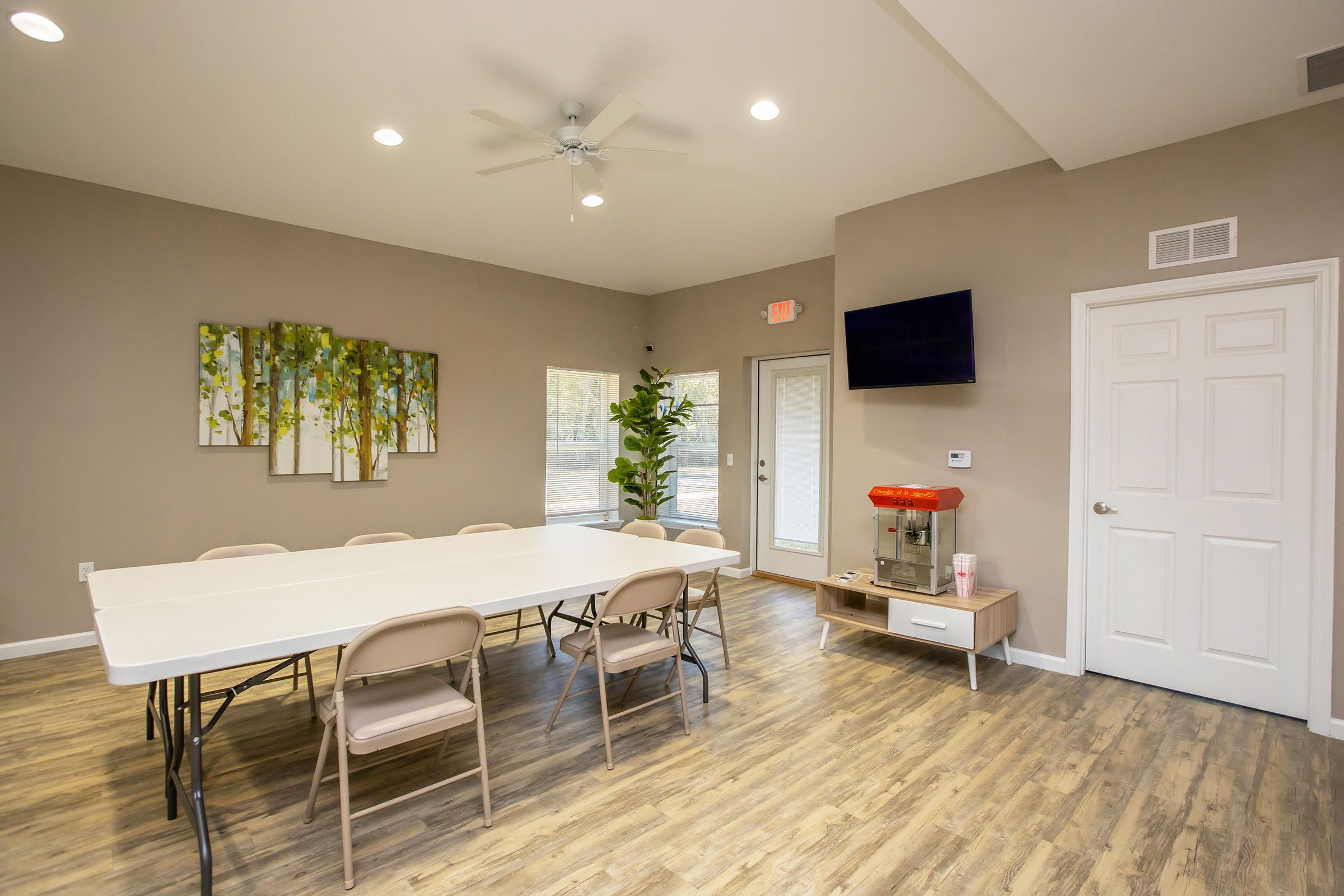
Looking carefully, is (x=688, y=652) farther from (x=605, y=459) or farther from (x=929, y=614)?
(x=605, y=459)

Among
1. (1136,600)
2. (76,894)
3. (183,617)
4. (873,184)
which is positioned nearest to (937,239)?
(873,184)

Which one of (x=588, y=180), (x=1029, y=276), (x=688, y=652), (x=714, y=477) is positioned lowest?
(x=688, y=652)

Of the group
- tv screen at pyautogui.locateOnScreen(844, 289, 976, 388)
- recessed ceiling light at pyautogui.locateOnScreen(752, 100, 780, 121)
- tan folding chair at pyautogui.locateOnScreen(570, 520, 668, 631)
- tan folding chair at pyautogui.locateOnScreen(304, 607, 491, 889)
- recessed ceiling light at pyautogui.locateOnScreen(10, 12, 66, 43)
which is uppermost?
recessed ceiling light at pyautogui.locateOnScreen(752, 100, 780, 121)

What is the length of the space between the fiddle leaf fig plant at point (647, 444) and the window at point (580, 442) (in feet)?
0.94

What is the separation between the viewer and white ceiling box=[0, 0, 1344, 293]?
2352 mm

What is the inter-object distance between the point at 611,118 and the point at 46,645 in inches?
183

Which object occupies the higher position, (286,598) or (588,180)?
(588,180)

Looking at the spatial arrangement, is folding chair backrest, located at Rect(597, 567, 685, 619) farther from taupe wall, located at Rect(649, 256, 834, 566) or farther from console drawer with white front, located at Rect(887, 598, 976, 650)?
taupe wall, located at Rect(649, 256, 834, 566)

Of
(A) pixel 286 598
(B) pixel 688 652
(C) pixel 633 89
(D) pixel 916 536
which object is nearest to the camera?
(A) pixel 286 598

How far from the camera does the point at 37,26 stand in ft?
7.97

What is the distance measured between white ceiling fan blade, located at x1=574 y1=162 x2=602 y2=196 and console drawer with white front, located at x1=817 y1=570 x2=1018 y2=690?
2745 mm

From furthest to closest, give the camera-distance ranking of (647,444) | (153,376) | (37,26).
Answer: (647,444) → (153,376) → (37,26)

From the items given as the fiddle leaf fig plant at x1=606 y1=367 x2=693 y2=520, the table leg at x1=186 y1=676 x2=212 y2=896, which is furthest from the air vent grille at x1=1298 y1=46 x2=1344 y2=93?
the table leg at x1=186 y1=676 x2=212 y2=896

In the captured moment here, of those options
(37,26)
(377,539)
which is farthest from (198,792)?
(37,26)
